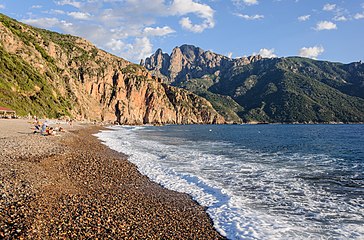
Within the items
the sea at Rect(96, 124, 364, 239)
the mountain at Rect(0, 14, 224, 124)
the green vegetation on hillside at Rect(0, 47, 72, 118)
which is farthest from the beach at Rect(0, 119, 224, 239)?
the mountain at Rect(0, 14, 224, 124)

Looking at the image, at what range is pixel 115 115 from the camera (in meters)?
161

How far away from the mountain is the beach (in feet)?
203

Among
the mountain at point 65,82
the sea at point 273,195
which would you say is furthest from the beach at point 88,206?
the mountain at point 65,82

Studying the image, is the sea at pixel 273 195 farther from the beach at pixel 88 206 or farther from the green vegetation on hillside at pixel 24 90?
the green vegetation on hillside at pixel 24 90

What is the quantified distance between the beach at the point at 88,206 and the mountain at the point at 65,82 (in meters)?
61.8

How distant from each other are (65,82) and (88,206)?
11244 cm

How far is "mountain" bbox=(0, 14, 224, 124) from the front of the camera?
75669mm

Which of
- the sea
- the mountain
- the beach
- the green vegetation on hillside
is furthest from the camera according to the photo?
the mountain

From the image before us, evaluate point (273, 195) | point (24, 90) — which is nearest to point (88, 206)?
point (273, 195)

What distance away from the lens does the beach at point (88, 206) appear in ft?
26.4

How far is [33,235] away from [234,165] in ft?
59.9

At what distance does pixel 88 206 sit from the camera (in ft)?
33.8

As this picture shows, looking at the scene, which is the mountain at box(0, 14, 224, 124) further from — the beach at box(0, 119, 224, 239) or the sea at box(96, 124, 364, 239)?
the sea at box(96, 124, 364, 239)

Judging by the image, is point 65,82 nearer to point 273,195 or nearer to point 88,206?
point 88,206
